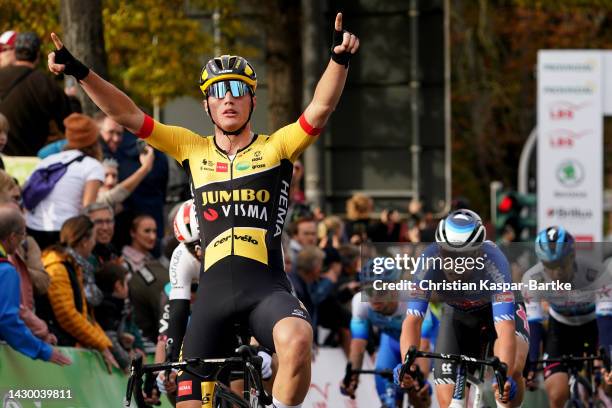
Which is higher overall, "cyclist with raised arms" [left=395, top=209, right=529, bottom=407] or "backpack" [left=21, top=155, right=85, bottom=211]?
"backpack" [left=21, top=155, right=85, bottom=211]

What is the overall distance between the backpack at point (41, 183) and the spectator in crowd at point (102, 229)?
0.34m

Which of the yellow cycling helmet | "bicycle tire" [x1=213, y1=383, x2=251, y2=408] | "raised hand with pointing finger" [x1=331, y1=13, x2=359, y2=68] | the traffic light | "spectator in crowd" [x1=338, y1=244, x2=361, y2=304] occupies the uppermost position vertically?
"raised hand with pointing finger" [x1=331, y1=13, x2=359, y2=68]

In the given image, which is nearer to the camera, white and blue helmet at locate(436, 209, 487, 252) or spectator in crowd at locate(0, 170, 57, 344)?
white and blue helmet at locate(436, 209, 487, 252)

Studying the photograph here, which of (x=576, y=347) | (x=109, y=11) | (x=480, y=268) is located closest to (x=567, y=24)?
(x=109, y=11)

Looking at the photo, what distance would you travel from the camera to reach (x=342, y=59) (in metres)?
8.62

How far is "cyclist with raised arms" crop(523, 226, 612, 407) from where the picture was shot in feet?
38.3

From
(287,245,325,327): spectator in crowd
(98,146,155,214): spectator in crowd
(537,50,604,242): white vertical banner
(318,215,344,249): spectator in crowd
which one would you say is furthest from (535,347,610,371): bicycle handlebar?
(537,50,604,242): white vertical banner

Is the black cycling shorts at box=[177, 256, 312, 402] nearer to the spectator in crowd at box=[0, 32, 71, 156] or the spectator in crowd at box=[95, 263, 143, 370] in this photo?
the spectator in crowd at box=[95, 263, 143, 370]

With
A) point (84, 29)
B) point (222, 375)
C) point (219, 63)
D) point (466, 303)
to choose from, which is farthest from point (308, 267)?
Result: point (222, 375)

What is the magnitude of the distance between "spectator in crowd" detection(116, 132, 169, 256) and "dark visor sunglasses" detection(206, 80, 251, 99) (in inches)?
201

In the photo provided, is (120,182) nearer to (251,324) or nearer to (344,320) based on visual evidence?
(344,320)

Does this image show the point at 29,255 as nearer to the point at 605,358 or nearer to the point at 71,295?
the point at 71,295

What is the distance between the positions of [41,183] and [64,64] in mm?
3932

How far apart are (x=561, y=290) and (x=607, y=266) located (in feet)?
1.46
